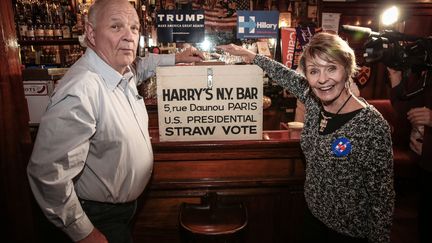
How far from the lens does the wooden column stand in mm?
1859

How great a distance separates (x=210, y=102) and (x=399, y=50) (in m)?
1.24

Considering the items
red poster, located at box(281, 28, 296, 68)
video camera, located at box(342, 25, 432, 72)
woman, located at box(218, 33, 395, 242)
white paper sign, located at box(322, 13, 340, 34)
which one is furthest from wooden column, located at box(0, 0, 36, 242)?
white paper sign, located at box(322, 13, 340, 34)

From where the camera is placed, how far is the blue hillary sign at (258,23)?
2.97 meters

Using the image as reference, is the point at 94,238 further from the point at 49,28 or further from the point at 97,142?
the point at 49,28

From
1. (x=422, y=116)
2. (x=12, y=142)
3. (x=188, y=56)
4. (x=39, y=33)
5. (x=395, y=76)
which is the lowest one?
(x=12, y=142)

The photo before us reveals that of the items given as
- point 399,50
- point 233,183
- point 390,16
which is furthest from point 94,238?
point 390,16

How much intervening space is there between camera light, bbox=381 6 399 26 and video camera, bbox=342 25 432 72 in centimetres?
358

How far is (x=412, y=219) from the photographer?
11.8ft

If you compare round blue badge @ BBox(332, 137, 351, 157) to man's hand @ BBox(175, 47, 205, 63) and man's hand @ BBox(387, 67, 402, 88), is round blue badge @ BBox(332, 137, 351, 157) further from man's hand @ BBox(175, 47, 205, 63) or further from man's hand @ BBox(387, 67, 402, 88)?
man's hand @ BBox(175, 47, 205, 63)

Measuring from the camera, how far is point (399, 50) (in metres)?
1.94

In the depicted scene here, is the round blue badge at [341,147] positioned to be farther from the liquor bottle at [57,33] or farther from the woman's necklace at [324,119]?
the liquor bottle at [57,33]

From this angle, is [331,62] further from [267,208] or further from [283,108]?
[283,108]

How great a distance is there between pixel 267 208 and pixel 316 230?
642 millimetres

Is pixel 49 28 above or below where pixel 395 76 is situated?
above
